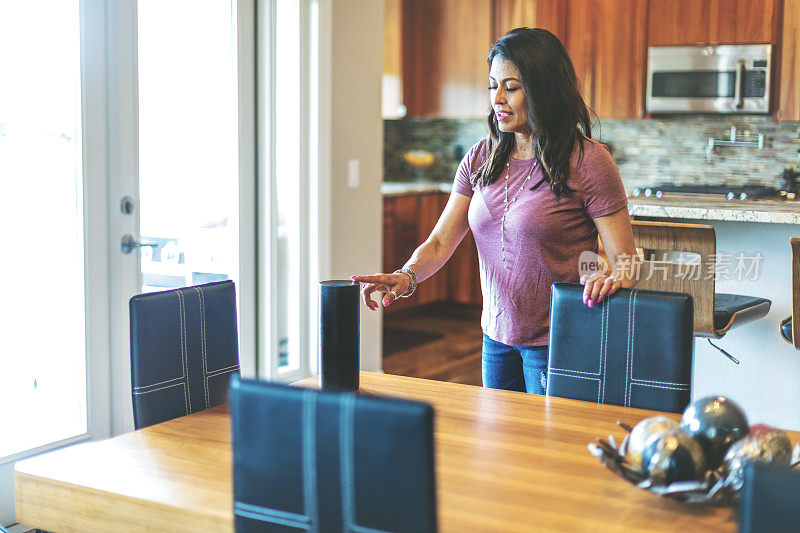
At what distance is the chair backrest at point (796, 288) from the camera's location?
108 inches

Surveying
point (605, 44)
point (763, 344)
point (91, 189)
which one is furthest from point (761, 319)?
point (605, 44)

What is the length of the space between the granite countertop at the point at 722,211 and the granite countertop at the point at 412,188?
272cm

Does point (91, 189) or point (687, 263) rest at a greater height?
point (91, 189)

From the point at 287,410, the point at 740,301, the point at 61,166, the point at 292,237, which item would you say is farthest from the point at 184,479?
the point at 292,237

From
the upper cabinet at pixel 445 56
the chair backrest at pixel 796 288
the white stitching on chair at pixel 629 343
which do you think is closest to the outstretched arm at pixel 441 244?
the white stitching on chair at pixel 629 343

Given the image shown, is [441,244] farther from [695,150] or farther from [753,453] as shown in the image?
[695,150]

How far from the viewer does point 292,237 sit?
4.09m

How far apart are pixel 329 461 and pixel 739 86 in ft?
17.3

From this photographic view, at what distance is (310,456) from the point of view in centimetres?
Result: 108

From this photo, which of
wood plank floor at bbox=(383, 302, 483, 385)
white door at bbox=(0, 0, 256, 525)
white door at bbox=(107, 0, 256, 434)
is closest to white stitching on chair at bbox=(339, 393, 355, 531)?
white door at bbox=(0, 0, 256, 525)

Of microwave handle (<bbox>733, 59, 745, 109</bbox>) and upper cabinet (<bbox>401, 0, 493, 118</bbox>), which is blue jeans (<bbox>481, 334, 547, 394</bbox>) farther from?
upper cabinet (<bbox>401, 0, 493, 118</bbox>)

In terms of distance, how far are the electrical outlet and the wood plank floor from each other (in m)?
1.09

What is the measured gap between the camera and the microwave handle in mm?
5621

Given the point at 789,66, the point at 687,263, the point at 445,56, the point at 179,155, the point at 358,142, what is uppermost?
the point at 445,56
